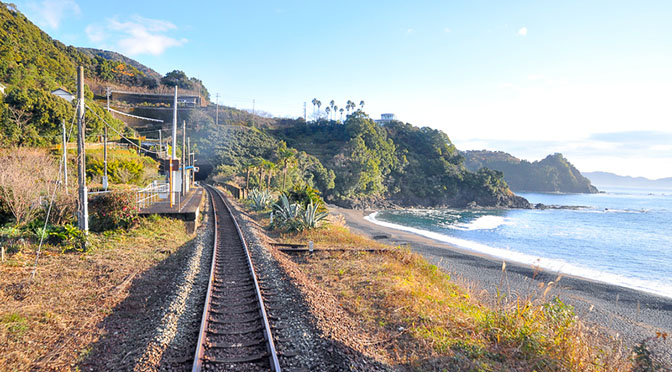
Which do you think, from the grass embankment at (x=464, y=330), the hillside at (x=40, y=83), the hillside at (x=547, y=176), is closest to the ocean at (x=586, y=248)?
the grass embankment at (x=464, y=330)

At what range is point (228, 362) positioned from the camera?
432 centimetres

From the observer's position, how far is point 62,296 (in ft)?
20.0

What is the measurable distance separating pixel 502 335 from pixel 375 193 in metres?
67.7

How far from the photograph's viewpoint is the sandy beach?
1155 centimetres

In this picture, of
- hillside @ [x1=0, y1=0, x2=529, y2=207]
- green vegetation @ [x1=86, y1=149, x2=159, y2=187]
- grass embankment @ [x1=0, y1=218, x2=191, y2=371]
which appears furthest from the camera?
hillside @ [x1=0, y1=0, x2=529, y2=207]

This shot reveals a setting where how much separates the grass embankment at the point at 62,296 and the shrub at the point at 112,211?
2.75 ft

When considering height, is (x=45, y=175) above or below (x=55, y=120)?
below

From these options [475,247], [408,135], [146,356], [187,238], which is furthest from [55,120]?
[408,135]

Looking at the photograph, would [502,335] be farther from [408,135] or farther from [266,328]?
[408,135]

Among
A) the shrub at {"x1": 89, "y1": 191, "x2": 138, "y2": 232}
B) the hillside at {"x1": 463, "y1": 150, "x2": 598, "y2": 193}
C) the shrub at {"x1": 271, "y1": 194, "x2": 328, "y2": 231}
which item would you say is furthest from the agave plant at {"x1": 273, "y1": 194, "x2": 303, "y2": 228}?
the hillside at {"x1": 463, "y1": 150, "x2": 598, "y2": 193}

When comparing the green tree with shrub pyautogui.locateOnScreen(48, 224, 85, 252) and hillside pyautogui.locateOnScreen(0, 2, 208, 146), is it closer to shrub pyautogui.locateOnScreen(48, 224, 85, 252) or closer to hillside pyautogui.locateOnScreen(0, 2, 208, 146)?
hillside pyautogui.locateOnScreen(0, 2, 208, 146)

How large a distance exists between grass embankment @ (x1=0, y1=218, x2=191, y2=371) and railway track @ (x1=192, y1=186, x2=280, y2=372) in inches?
63.1

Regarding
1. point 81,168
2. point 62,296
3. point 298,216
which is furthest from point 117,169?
point 62,296

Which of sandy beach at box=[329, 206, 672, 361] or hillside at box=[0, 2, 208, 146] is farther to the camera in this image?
hillside at box=[0, 2, 208, 146]
